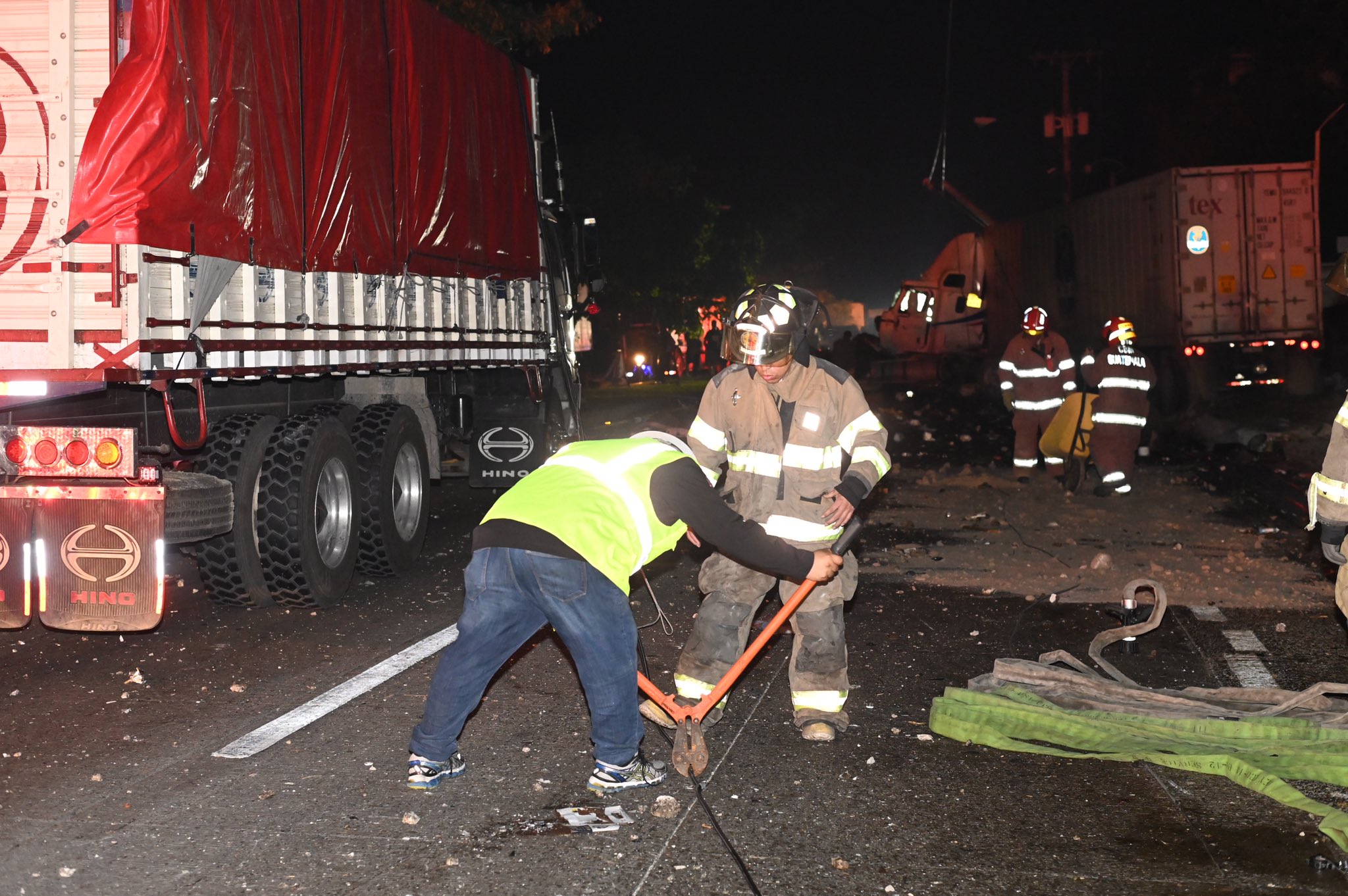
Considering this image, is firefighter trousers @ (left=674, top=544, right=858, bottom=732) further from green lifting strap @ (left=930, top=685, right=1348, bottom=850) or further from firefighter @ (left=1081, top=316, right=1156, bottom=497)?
firefighter @ (left=1081, top=316, right=1156, bottom=497)

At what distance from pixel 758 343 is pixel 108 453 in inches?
124

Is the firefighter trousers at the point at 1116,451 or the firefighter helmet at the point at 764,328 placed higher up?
the firefighter helmet at the point at 764,328

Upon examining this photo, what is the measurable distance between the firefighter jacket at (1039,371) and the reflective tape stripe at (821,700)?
29.4 ft

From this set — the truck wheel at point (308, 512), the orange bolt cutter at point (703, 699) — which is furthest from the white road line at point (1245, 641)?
the truck wheel at point (308, 512)

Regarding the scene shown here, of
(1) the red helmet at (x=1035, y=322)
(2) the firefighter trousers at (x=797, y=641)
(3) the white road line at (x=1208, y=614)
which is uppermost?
(1) the red helmet at (x=1035, y=322)

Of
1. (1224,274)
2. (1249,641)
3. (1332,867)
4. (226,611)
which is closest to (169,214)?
(226,611)

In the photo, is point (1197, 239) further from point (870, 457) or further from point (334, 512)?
point (870, 457)

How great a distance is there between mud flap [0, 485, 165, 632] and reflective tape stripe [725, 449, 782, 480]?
270 cm

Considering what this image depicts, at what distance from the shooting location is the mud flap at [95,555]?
6.07 metres

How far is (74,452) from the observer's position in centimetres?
617

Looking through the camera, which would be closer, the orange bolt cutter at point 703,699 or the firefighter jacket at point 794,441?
the orange bolt cutter at point 703,699

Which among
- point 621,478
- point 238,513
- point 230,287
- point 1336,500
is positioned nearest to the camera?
point 621,478

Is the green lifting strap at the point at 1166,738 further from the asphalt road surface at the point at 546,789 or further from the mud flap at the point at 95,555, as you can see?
the mud flap at the point at 95,555

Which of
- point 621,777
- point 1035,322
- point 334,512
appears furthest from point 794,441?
point 1035,322
